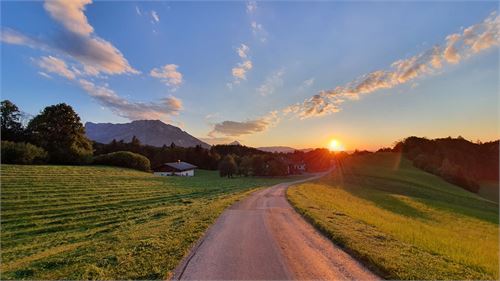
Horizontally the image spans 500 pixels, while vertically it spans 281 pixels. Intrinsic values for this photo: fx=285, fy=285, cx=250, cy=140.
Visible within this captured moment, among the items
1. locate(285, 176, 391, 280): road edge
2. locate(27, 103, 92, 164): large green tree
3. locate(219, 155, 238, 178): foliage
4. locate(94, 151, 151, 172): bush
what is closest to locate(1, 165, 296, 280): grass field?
locate(285, 176, 391, 280): road edge

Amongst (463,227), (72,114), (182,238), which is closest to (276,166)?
(72,114)

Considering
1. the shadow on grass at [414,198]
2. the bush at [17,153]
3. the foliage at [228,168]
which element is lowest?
the shadow on grass at [414,198]

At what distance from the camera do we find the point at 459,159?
109500 mm

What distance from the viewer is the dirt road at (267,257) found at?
8.85 meters

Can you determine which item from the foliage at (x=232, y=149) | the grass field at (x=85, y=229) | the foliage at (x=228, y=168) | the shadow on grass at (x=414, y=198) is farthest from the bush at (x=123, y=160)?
the foliage at (x=232, y=149)

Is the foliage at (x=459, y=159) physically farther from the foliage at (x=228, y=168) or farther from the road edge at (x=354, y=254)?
the road edge at (x=354, y=254)

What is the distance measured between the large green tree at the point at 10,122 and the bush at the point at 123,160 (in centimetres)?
1496

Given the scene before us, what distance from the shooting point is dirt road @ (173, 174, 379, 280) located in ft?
29.0

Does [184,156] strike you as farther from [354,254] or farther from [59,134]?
[354,254]

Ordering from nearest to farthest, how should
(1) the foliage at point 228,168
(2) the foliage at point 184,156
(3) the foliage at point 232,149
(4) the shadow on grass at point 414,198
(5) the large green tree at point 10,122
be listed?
(4) the shadow on grass at point 414,198
(5) the large green tree at point 10,122
(1) the foliage at point 228,168
(2) the foliage at point 184,156
(3) the foliage at point 232,149

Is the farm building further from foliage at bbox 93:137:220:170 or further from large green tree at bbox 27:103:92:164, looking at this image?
large green tree at bbox 27:103:92:164

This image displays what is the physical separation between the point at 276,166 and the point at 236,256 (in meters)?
88.2

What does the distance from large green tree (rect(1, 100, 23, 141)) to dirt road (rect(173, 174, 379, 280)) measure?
59.8 m

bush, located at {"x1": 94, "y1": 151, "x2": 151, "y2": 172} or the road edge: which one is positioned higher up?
bush, located at {"x1": 94, "y1": 151, "x2": 151, "y2": 172}
